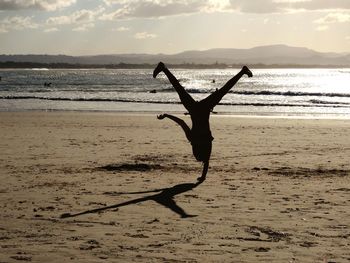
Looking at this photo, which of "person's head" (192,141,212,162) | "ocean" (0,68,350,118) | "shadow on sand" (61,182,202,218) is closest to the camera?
"shadow on sand" (61,182,202,218)

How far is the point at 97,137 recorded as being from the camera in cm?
1816

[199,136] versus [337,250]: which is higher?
[199,136]

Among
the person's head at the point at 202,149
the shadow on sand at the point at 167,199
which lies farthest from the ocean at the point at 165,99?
the shadow on sand at the point at 167,199

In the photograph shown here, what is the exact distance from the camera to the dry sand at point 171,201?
623 centimetres

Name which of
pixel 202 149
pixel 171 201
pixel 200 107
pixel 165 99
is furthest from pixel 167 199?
pixel 165 99

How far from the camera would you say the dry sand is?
623 centimetres

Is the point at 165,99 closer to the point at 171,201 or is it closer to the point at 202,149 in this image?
the point at 202,149

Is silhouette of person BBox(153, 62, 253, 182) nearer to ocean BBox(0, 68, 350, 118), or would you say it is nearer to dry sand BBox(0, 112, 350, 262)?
dry sand BBox(0, 112, 350, 262)

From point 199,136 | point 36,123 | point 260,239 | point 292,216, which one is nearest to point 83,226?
point 260,239

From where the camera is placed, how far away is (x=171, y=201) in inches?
344

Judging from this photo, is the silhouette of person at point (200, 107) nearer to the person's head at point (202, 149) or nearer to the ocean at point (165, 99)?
the person's head at point (202, 149)

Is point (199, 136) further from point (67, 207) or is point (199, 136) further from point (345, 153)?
point (345, 153)

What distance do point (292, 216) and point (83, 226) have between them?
9.64 feet

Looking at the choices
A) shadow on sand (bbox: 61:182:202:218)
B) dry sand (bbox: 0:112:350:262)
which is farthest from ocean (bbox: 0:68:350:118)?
shadow on sand (bbox: 61:182:202:218)
